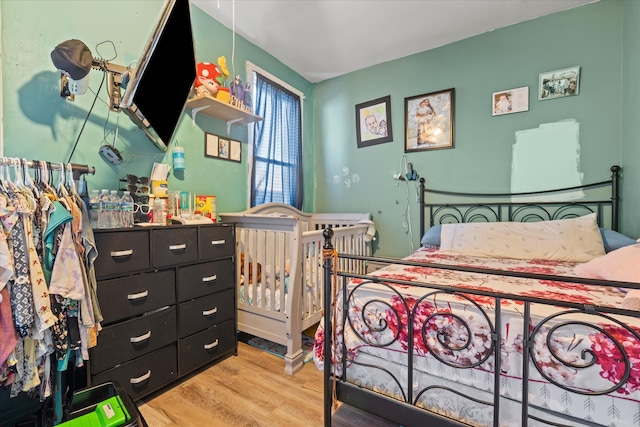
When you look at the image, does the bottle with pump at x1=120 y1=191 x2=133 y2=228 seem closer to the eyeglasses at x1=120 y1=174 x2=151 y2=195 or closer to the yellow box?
the eyeglasses at x1=120 y1=174 x2=151 y2=195

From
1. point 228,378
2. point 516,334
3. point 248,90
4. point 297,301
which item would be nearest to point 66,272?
point 228,378

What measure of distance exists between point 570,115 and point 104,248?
10.7 ft

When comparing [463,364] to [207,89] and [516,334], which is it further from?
[207,89]

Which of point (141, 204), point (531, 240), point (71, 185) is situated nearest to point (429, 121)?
point (531, 240)

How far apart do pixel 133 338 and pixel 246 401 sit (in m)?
0.67

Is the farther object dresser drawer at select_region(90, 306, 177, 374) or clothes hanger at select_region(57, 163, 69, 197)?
dresser drawer at select_region(90, 306, 177, 374)

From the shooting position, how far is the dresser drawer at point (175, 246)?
1.51 m

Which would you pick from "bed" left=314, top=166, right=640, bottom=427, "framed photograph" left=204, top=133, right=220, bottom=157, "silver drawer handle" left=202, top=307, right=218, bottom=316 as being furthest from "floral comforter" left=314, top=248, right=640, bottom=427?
"framed photograph" left=204, top=133, right=220, bottom=157

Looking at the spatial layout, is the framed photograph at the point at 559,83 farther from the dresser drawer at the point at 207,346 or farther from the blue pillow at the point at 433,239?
the dresser drawer at the point at 207,346

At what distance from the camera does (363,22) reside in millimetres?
2371

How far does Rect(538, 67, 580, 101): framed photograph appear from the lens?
2.18 meters

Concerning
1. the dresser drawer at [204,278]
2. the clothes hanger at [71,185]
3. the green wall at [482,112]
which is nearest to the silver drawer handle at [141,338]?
the dresser drawer at [204,278]

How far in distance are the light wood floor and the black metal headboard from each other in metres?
1.83

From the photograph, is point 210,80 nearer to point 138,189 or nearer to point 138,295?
point 138,189
